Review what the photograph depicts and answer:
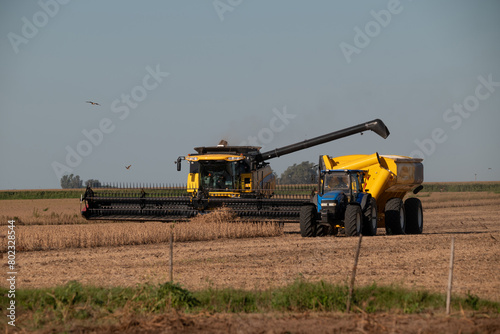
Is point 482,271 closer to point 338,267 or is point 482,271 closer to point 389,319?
point 338,267

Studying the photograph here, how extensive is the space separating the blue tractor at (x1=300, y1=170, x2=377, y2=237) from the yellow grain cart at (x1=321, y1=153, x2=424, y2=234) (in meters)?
0.78

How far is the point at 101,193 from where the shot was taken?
22.5 metres

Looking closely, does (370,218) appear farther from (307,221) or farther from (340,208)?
(307,221)

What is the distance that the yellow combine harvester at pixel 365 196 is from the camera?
752 inches

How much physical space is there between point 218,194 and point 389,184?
5481 millimetres

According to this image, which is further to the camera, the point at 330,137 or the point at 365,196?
the point at 330,137

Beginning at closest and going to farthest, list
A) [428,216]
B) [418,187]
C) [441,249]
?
[441,249]
[418,187]
[428,216]

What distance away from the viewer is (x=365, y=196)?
19953 mm

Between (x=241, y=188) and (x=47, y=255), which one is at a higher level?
(x=241, y=188)

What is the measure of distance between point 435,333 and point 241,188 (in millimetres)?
15323

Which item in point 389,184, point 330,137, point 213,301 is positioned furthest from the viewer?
point 330,137

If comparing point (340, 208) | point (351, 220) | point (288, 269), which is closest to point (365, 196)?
point (340, 208)

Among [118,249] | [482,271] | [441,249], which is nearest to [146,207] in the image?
[118,249]

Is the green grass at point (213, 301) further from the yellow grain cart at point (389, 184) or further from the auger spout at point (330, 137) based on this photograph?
the auger spout at point (330, 137)
